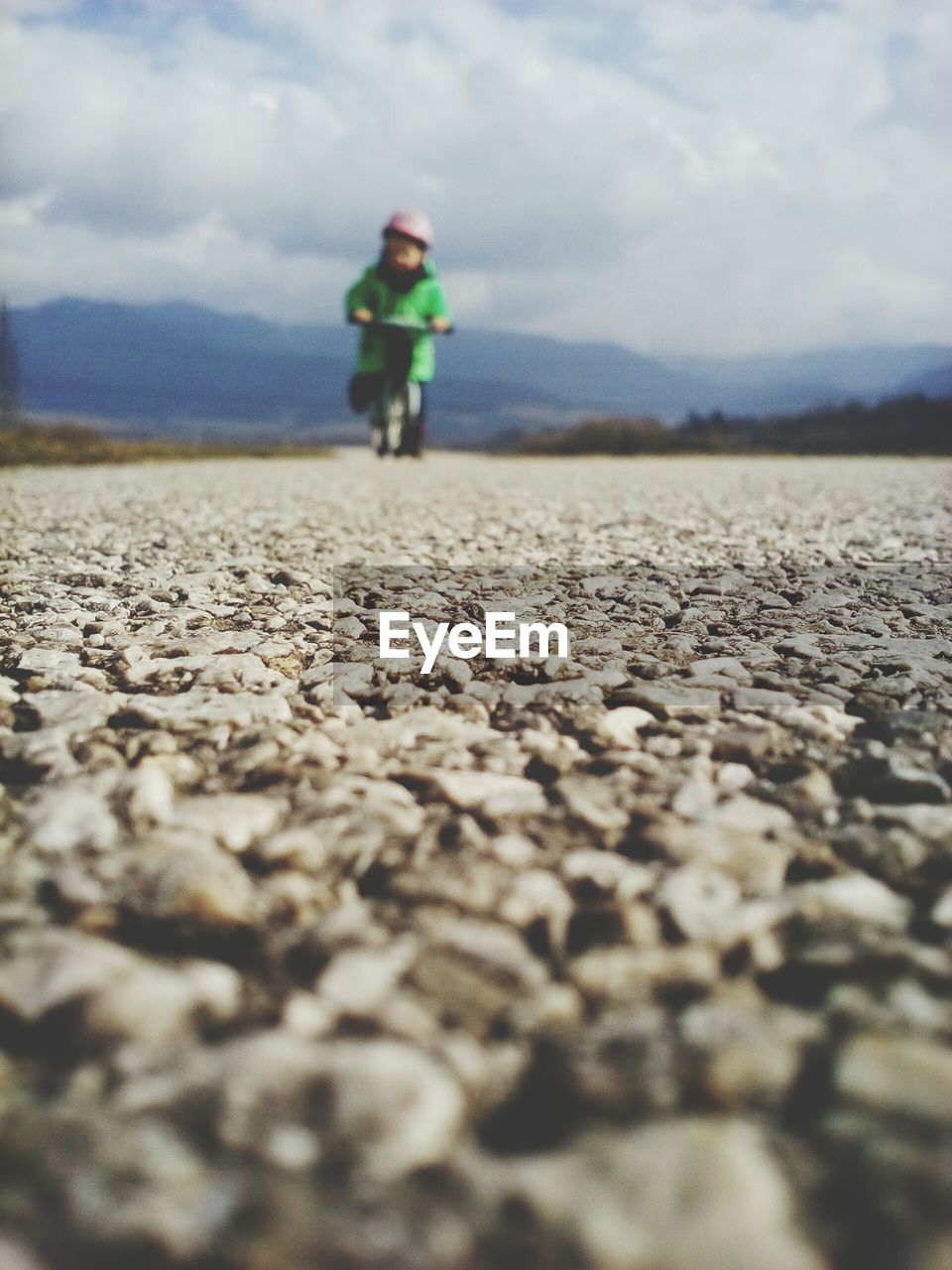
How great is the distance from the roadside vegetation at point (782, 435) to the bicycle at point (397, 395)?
14.6 metres

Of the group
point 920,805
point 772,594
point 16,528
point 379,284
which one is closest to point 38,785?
point 920,805

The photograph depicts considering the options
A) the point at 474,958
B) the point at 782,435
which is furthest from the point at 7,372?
the point at 474,958

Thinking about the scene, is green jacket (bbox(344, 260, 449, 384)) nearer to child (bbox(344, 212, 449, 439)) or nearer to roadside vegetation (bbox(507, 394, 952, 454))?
child (bbox(344, 212, 449, 439))

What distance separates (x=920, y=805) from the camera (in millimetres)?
2131

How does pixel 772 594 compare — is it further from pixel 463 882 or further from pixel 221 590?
pixel 463 882

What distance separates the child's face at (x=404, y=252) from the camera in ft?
47.5

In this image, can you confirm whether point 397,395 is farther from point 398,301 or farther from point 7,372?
point 7,372

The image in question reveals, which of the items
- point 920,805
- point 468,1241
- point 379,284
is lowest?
point 468,1241

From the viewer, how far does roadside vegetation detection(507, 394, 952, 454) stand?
33.6m

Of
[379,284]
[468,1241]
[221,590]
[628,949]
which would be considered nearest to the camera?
[468,1241]

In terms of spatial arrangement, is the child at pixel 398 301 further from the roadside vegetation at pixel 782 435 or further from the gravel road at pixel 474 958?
the roadside vegetation at pixel 782 435

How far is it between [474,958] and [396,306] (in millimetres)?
15233

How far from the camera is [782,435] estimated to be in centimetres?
5291

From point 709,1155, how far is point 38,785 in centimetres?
172
